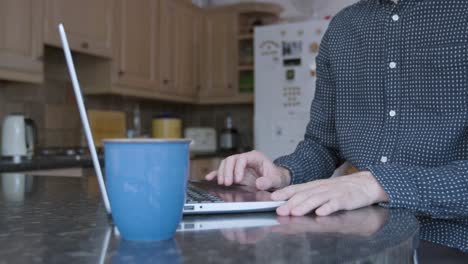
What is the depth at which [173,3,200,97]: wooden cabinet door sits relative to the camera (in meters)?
3.66

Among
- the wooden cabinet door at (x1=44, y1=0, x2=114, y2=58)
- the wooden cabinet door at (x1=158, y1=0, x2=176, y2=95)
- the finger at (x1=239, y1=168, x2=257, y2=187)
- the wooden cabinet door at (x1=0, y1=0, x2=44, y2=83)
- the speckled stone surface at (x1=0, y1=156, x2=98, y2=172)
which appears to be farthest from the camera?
the wooden cabinet door at (x1=158, y1=0, x2=176, y2=95)

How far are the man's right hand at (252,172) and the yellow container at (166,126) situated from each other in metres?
2.83

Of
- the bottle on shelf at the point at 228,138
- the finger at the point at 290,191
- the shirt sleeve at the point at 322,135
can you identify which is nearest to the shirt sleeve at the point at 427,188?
the finger at the point at 290,191

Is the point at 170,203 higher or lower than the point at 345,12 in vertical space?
lower

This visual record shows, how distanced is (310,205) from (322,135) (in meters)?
0.56

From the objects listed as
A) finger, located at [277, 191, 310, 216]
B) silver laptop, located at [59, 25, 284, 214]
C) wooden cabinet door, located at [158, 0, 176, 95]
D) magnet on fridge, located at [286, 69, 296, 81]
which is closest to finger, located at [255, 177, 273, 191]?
silver laptop, located at [59, 25, 284, 214]

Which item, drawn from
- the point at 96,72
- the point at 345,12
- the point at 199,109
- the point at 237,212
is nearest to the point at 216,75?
the point at 199,109

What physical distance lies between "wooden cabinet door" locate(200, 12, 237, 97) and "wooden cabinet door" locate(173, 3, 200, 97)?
10cm

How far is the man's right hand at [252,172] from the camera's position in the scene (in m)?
0.84

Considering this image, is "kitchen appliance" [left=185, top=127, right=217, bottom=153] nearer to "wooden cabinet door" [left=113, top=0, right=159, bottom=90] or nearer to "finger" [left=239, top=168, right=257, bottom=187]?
"wooden cabinet door" [left=113, top=0, right=159, bottom=90]

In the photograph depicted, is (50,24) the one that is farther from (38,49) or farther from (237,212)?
(237,212)

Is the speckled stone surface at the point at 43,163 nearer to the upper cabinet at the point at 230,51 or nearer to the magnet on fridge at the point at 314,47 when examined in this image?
the upper cabinet at the point at 230,51

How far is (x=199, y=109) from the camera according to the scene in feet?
14.1

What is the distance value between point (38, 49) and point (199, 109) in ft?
6.45
